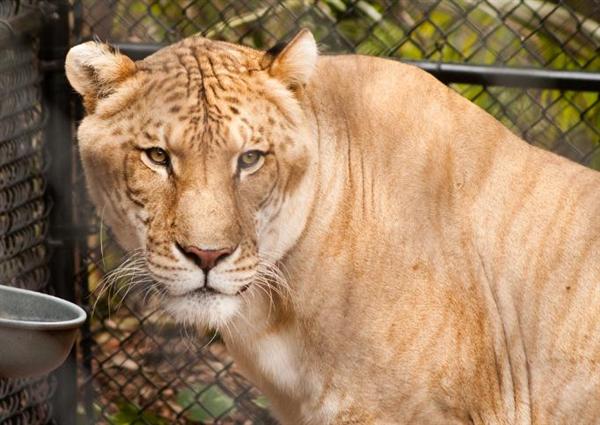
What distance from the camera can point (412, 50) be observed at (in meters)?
3.95

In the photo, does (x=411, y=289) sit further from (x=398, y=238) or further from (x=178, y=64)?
(x=178, y=64)

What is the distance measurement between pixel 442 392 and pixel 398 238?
33cm

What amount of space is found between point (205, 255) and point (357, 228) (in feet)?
1.16

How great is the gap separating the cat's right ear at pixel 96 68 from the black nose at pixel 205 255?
392 mm

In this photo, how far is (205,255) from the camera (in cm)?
219

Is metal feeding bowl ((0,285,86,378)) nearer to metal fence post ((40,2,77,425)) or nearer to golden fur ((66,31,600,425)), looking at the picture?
golden fur ((66,31,600,425))

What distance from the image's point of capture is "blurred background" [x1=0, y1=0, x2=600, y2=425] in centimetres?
324

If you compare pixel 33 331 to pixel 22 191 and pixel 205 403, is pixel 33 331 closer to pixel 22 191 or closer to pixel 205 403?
pixel 22 191

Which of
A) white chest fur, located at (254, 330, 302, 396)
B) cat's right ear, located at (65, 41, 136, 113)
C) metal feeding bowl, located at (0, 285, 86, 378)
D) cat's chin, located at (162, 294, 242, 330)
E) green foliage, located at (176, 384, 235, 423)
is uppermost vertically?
cat's right ear, located at (65, 41, 136, 113)

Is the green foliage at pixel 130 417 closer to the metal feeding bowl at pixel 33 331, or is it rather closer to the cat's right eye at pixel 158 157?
the cat's right eye at pixel 158 157

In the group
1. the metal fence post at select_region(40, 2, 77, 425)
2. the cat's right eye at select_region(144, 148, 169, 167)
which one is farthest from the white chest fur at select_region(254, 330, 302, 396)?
the metal fence post at select_region(40, 2, 77, 425)

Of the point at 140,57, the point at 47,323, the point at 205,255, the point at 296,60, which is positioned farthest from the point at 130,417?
the point at 47,323

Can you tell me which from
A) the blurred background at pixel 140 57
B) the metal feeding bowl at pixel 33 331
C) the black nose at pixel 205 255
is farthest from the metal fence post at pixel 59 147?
the metal feeding bowl at pixel 33 331

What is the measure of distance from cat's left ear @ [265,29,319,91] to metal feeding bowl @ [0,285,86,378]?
78cm
